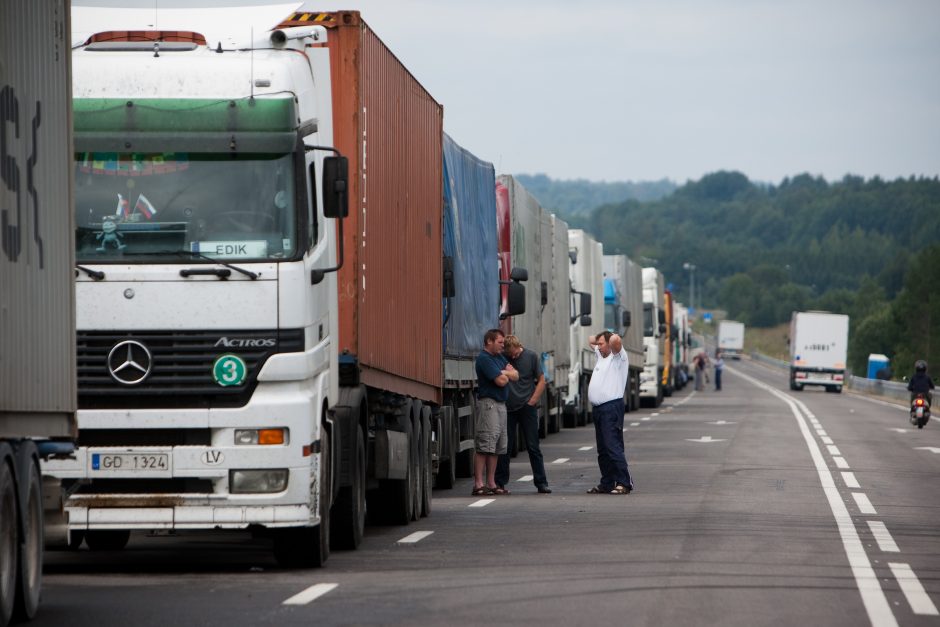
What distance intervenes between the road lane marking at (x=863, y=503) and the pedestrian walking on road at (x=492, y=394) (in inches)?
142

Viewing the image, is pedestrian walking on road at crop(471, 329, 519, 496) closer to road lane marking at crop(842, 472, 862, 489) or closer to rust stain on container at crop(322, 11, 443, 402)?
rust stain on container at crop(322, 11, 443, 402)

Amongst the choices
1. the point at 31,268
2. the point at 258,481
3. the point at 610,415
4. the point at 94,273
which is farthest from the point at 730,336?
the point at 31,268

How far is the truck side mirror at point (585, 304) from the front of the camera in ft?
122

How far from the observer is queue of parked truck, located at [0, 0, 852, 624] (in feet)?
31.5

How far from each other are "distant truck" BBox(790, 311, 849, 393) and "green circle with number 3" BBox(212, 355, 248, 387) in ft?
231

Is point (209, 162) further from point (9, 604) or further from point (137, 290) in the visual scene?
point (9, 604)

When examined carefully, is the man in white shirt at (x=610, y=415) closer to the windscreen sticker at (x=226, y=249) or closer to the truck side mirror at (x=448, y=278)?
the truck side mirror at (x=448, y=278)

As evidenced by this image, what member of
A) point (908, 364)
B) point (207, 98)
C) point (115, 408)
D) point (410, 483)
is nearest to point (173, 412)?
point (115, 408)

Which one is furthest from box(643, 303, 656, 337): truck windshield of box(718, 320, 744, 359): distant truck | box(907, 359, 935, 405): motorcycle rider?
box(718, 320, 744, 359): distant truck

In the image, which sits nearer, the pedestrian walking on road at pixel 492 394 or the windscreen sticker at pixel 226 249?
the windscreen sticker at pixel 226 249

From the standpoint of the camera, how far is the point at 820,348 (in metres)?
80.8

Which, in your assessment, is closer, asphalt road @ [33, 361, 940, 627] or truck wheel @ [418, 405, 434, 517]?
asphalt road @ [33, 361, 940, 627]

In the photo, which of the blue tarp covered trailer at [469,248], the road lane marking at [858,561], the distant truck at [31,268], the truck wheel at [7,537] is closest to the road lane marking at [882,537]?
the road lane marking at [858,561]

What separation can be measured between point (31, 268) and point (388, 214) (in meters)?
5.28
